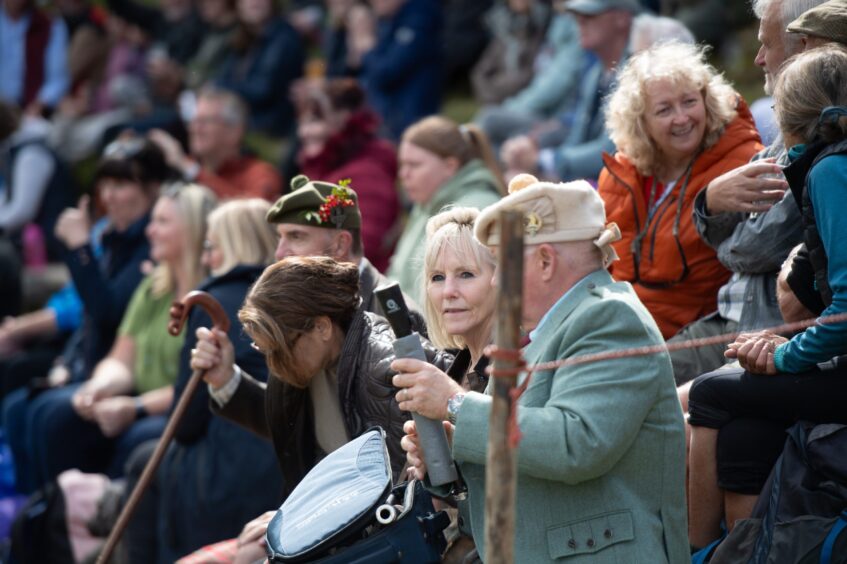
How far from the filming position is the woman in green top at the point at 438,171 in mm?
6586

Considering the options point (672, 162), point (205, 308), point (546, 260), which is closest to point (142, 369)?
point (205, 308)

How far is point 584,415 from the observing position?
3.19m

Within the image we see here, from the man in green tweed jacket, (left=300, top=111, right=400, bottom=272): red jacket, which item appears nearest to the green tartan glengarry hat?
the man in green tweed jacket

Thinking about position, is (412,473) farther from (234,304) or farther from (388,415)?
(234,304)

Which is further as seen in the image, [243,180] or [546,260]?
[243,180]

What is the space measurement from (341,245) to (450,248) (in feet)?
3.21

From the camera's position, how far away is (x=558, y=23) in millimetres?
8953

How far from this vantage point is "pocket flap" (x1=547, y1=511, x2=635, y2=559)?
10.8ft

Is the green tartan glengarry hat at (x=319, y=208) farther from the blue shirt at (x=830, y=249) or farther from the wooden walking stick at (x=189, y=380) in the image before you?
the blue shirt at (x=830, y=249)

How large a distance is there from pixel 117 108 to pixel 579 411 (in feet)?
32.2

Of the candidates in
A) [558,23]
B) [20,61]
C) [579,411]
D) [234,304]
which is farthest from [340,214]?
[20,61]

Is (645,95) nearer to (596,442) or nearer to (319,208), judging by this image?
(319,208)

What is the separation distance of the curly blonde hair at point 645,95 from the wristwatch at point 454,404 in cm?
184

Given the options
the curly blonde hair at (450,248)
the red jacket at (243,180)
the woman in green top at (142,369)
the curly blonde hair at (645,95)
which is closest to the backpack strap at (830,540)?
the curly blonde hair at (450,248)
